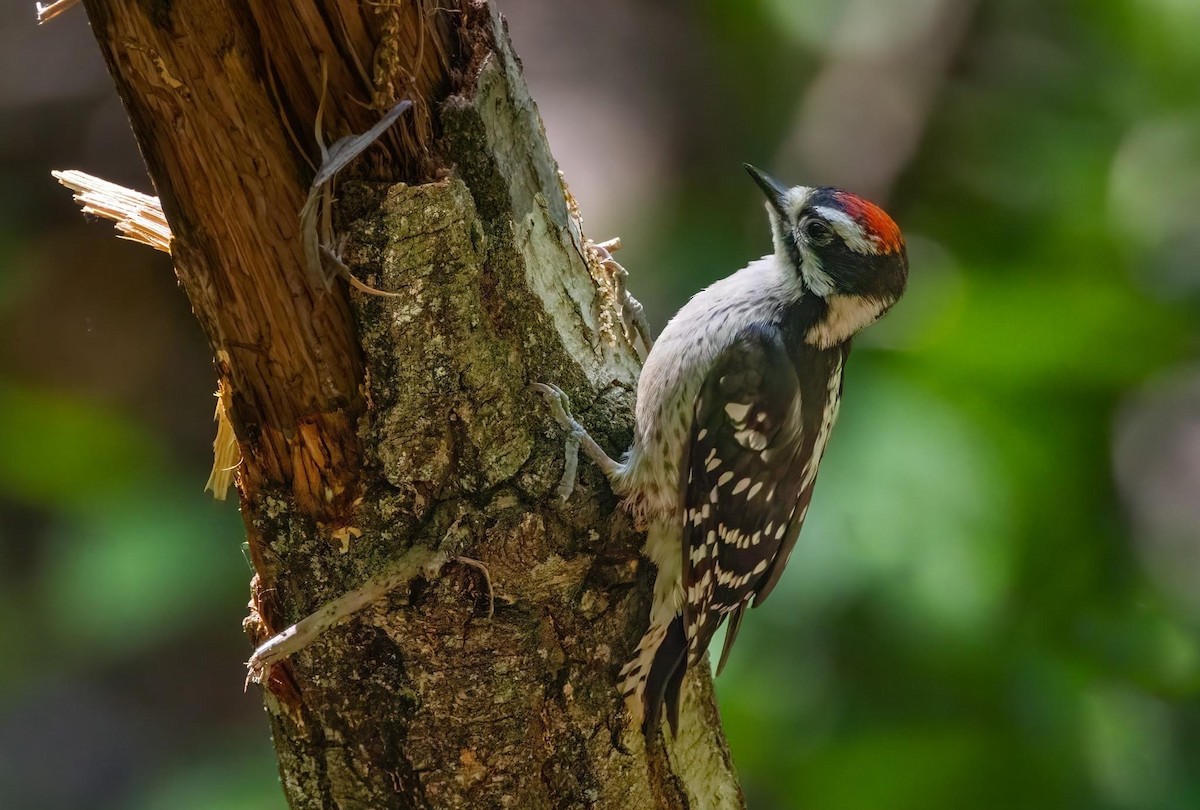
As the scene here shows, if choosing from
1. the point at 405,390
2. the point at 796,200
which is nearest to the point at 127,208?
the point at 405,390

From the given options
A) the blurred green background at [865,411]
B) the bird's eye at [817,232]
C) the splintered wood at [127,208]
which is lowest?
the blurred green background at [865,411]

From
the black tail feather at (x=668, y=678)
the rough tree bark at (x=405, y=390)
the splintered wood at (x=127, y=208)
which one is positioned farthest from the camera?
the black tail feather at (x=668, y=678)

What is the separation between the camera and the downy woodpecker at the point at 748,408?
183 cm

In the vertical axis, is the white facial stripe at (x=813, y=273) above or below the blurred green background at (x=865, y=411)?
above

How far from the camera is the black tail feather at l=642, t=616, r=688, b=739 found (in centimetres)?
170

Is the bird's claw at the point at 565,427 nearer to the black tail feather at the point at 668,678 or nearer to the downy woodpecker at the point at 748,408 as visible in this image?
the downy woodpecker at the point at 748,408

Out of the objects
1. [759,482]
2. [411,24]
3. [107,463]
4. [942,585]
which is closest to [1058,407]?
[942,585]

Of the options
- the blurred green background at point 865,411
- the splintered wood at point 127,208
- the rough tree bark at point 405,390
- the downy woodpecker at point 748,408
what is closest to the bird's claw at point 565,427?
the rough tree bark at point 405,390

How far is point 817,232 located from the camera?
2.04 meters

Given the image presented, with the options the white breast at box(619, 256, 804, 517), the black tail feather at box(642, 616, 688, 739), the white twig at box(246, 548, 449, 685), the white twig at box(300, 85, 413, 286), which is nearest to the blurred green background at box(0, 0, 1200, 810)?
the white breast at box(619, 256, 804, 517)

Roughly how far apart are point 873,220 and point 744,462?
57 centimetres

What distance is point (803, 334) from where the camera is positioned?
2059mm

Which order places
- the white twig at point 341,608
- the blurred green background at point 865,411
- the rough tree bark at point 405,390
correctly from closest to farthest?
the rough tree bark at point 405,390 < the white twig at point 341,608 < the blurred green background at point 865,411

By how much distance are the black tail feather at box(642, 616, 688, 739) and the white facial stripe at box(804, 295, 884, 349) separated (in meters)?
0.70
